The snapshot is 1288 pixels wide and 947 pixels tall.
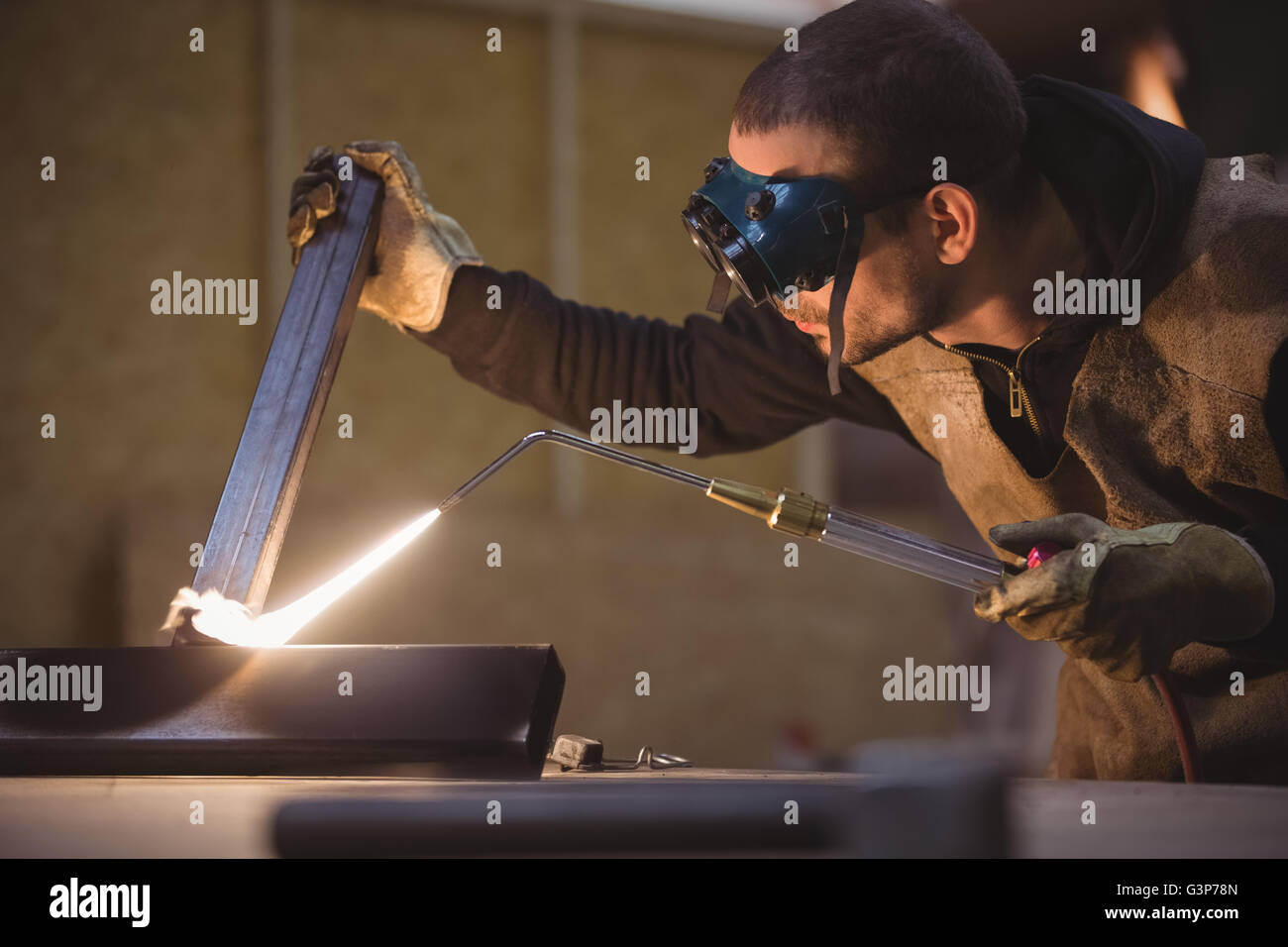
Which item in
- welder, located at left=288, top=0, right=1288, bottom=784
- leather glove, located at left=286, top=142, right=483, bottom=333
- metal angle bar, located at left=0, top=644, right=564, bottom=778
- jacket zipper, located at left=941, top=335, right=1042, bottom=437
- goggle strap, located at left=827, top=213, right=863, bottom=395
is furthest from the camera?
leather glove, located at left=286, top=142, right=483, bottom=333

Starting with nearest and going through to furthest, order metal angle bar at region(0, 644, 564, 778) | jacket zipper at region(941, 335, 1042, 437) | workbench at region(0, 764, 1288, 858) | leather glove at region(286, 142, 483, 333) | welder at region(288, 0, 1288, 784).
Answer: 1. workbench at region(0, 764, 1288, 858)
2. metal angle bar at region(0, 644, 564, 778)
3. welder at region(288, 0, 1288, 784)
4. jacket zipper at region(941, 335, 1042, 437)
5. leather glove at region(286, 142, 483, 333)

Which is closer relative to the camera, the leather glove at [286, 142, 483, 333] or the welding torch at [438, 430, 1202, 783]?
the welding torch at [438, 430, 1202, 783]

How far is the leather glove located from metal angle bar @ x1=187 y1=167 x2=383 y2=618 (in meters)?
0.02

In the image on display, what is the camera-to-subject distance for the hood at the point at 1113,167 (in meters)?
1.18

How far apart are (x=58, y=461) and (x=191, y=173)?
0.81 m

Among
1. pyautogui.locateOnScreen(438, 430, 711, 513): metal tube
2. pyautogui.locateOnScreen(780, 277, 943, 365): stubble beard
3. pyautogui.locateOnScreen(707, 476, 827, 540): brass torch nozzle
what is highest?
pyautogui.locateOnScreen(780, 277, 943, 365): stubble beard

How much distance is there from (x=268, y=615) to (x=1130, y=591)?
86 cm

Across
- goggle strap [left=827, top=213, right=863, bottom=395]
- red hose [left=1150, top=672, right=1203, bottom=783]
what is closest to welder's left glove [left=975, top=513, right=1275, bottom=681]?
red hose [left=1150, top=672, right=1203, bottom=783]

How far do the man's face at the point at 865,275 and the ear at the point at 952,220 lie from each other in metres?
0.01

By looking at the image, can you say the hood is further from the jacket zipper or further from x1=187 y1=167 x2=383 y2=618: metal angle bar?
x1=187 y1=167 x2=383 y2=618: metal angle bar

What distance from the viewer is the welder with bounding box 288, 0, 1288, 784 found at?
3.43 feet

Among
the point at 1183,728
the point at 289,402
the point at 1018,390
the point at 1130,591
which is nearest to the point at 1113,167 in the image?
the point at 1018,390

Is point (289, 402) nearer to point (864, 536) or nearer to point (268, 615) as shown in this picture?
point (268, 615)
